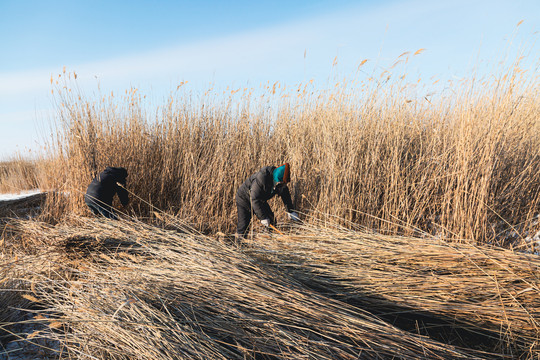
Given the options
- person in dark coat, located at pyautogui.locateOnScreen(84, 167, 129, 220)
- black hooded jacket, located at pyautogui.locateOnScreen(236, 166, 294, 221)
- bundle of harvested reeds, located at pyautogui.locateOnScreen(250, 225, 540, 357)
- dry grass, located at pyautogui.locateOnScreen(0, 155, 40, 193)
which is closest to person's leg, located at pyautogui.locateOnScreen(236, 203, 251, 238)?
black hooded jacket, located at pyautogui.locateOnScreen(236, 166, 294, 221)

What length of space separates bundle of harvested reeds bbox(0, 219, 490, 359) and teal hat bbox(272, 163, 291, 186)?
1104mm

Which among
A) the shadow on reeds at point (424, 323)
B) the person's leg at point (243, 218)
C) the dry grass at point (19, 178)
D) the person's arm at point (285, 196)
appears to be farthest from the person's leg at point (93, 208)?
the dry grass at point (19, 178)

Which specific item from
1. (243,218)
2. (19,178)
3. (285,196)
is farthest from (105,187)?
(19,178)

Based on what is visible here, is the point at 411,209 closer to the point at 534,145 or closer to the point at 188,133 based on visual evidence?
the point at 534,145

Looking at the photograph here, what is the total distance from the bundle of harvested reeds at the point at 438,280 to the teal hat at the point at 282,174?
875 millimetres

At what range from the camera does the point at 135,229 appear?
2.57 metres

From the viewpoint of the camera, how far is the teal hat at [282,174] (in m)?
2.97

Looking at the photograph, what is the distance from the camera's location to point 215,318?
150 cm

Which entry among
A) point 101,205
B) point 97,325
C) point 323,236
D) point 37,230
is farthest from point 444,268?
point 101,205

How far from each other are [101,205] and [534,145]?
16.4ft

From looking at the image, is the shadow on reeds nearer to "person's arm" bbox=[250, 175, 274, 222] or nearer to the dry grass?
"person's arm" bbox=[250, 175, 274, 222]

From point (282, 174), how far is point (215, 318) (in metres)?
1.72

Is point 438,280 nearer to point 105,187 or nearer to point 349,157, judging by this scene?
point 349,157

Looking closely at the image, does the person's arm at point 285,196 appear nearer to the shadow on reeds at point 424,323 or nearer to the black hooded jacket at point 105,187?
the shadow on reeds at point 424,323
